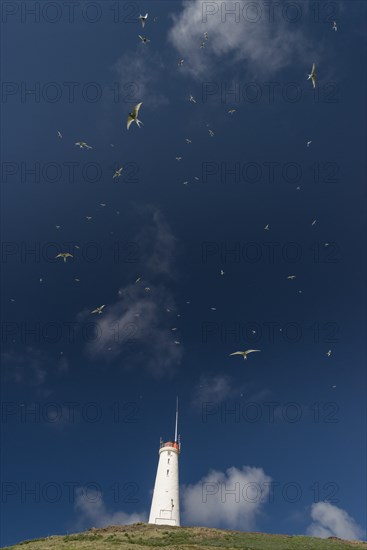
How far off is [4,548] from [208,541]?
74.5 ft

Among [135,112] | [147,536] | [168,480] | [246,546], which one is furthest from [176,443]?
[135,112]

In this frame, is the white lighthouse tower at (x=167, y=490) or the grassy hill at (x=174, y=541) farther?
the white lighthouse tower at (x=167, y=490)

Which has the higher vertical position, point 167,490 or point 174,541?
point 167,490

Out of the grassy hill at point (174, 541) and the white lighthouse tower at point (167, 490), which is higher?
the white lighthouse tower at point (167, 490)

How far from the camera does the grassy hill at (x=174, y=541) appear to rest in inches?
1788

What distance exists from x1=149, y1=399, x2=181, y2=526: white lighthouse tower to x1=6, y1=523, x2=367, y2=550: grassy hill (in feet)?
19.2

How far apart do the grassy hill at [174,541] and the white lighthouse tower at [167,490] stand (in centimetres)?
586

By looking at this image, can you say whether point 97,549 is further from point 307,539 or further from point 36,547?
point 307,539

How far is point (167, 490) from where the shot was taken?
65.2 metres

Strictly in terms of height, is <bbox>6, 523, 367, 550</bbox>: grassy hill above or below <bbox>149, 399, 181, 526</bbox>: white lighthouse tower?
below

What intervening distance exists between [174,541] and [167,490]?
59.4 feet

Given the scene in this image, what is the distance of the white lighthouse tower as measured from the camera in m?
62.8

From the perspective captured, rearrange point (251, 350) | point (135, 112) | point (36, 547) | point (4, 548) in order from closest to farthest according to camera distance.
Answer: point (135, 112), point (251, 350), point (36, 547), point (4, 548)

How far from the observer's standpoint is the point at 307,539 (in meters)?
53.2
